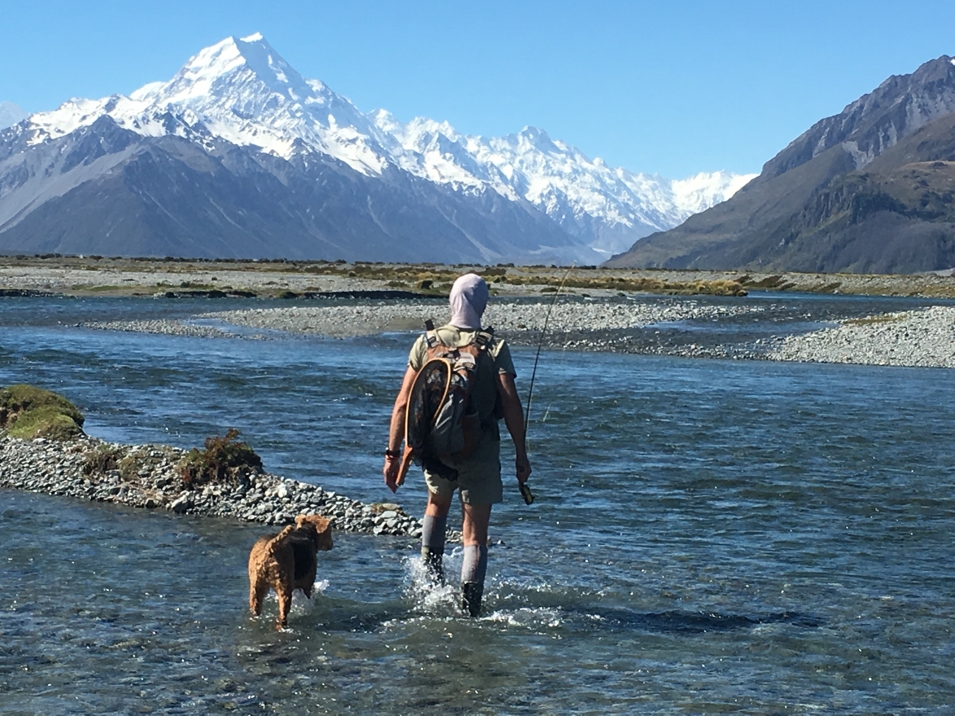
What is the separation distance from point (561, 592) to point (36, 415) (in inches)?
438

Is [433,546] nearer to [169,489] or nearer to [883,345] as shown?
[169,489]

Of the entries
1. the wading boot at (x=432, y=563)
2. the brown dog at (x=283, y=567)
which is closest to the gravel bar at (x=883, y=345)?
the wading boot at (x=432, y=563)

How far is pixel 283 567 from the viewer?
372 inches

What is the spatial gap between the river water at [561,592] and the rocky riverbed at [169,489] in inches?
16.8

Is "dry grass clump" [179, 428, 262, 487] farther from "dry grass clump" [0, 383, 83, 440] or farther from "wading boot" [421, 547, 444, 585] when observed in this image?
"wading boot" [421, 547, 444, 585]

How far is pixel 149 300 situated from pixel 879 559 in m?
71.9

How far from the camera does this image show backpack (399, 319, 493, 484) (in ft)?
31.1

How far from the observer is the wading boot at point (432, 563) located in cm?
1026

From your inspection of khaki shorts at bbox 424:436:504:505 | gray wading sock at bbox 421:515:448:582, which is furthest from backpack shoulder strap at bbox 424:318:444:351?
gray wading sock at bbox 421:515:448:582

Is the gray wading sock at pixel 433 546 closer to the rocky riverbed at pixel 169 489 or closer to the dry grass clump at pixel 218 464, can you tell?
the rocky riverbed at pixel 169 489

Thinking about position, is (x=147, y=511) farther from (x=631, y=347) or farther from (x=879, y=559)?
(x=631, y=347)

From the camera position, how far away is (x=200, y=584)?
35.7ft

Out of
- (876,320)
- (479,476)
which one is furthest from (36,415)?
(876,320)

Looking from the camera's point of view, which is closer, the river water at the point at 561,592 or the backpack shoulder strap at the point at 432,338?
the river water at the point at 561,592
